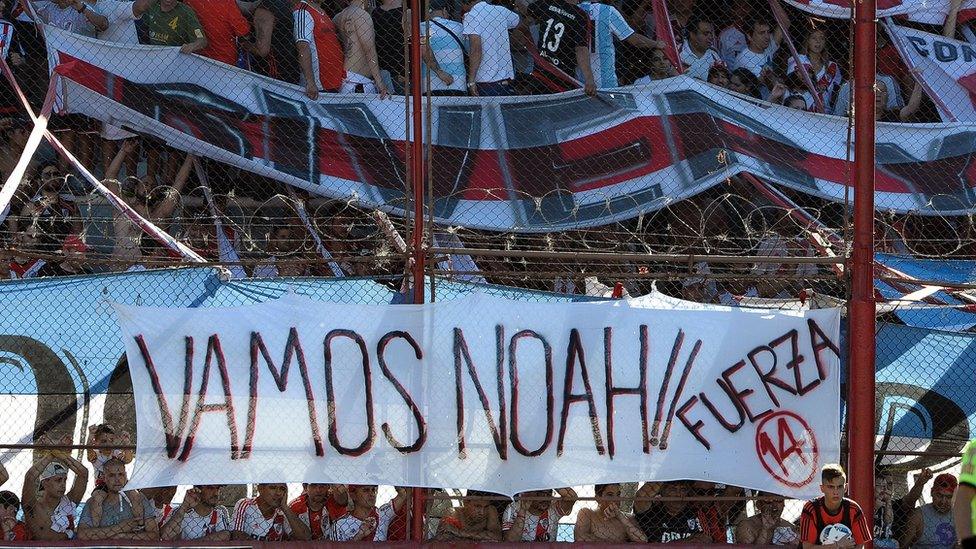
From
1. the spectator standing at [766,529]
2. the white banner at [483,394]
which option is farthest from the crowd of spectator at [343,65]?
the spectator standing at [766,529]

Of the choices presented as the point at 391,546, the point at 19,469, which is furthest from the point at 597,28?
the point at 19,469

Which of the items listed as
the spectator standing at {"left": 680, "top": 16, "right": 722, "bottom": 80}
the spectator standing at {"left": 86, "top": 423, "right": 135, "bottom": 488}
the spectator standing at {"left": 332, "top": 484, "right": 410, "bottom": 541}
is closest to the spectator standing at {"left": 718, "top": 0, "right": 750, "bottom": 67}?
the spectator standing at {"left": 680, "top": 16, "right": 722, "bottom": 80}

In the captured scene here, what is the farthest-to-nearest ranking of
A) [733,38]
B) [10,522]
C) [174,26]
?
1. [733,38]
2. [174,26]
3. [10,522]

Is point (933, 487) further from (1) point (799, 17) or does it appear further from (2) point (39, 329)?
(2) point (39, 329)

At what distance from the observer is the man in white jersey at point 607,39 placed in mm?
10938

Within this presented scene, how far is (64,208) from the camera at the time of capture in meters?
9.88

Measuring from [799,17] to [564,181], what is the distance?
104 inches

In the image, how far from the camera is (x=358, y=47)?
427 inches

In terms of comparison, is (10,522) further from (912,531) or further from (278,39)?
(912,531)

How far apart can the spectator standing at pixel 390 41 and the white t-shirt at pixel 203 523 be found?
3.85 meters

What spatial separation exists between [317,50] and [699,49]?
10.3 ft

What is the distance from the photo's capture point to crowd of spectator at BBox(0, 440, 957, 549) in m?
8.55

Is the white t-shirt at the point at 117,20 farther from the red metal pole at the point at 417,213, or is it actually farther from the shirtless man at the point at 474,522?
the shirtless man at the point at 474,522

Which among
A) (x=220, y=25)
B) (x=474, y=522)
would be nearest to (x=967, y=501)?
(x=474, y=522)
